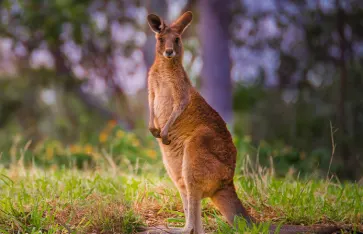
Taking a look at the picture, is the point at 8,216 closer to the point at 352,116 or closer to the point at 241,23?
the point at 352,116

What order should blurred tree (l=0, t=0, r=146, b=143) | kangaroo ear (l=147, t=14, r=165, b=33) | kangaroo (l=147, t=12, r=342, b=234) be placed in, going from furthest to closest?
blurred tree (l=0, t=0, r=146, b=143) → kangaroo ear (l=147, t=14, r=165, b=33) → kangaroo (l=147, t=12, r=342, b=234)

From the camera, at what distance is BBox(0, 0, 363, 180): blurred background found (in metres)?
11.0

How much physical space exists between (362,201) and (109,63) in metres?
11.4

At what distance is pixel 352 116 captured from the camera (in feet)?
37.5

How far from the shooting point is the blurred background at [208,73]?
11.0 metres

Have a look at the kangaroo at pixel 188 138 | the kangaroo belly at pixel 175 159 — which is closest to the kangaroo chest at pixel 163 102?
the kangaroo at pixel 188 138

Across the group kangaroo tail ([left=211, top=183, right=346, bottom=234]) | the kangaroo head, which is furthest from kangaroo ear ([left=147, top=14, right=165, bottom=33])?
kangaroo tail ([left=211, top=183, right=346, bottom=234])

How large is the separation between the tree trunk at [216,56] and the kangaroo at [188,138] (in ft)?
22.1

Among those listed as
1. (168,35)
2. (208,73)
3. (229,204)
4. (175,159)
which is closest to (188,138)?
(175,159)

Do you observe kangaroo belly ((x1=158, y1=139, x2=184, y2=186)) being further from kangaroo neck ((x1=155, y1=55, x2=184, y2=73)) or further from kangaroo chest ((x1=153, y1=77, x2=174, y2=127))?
kangaroo neck ((x1=155, y1=55, x2=184, y2=73))

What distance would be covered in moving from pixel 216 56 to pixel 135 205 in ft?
23.6

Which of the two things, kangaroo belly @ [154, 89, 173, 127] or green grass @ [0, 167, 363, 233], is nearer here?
green grass @ [0, 167, 363, 233]

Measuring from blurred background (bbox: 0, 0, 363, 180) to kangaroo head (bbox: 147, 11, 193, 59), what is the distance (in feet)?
14.3

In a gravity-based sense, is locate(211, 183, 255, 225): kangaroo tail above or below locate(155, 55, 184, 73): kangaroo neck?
below
